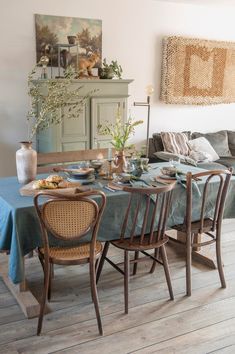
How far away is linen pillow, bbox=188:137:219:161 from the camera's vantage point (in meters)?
5.41

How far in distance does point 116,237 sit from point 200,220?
68 centimetres

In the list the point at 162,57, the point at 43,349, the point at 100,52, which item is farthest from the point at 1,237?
the point at 162,57

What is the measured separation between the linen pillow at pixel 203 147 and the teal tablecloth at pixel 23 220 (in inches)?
104

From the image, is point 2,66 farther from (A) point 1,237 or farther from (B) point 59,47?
(A) point 1,237

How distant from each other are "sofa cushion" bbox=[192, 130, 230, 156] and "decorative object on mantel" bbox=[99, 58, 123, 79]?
1.58m

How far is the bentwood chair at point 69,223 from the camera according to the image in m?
2.16

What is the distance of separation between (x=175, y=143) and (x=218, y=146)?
2.81 ft

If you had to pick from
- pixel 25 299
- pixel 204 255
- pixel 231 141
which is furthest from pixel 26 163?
pixel 231 141

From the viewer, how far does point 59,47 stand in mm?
4578

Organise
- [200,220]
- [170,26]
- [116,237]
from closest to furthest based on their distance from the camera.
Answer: [116,237] < [200,220] < [170,26]

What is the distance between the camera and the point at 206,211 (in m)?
3.06

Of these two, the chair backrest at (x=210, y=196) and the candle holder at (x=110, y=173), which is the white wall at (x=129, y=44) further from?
the chair backrest at (x=210, y=196)

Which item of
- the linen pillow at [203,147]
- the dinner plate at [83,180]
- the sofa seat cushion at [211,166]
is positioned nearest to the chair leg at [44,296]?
the dinner plate at [83,180]

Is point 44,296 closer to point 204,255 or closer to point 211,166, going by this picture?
point 204,255
